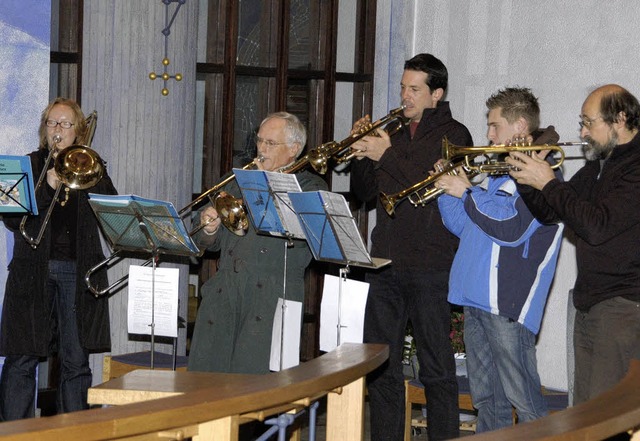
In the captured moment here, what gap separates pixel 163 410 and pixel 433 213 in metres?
2.77

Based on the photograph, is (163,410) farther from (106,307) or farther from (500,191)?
(106,307)

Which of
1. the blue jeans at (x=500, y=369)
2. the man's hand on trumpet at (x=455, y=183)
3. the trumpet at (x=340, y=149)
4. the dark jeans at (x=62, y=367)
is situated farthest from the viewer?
the dark jeans at (x=62, y=367)

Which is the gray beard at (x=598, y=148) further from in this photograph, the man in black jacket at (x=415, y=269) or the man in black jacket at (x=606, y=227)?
the man in black jacket at (x=415, y=269)

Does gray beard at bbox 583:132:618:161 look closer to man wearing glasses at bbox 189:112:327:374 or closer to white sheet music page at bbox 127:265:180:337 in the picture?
man wearing glasses at bbox 189:112:327:374

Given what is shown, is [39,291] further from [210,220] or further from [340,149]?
[340,149]

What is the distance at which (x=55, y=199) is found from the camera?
548cm

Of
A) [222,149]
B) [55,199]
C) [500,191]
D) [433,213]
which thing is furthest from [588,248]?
[222,149]

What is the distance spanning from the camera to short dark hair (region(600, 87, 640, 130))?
14.3 feet

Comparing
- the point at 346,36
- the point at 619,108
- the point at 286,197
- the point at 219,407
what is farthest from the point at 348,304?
the point at 346,36

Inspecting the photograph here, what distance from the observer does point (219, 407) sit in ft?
9.68

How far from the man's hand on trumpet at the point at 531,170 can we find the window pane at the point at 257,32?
300 centimetres

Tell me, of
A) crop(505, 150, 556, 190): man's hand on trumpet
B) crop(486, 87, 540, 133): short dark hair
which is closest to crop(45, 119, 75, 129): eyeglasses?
crop(486, 87, 540, 133): short dark hair

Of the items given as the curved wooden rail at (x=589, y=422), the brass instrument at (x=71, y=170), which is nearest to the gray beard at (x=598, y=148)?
the curved wooden rail at (x=589, y=422)

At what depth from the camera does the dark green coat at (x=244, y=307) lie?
199 inches
